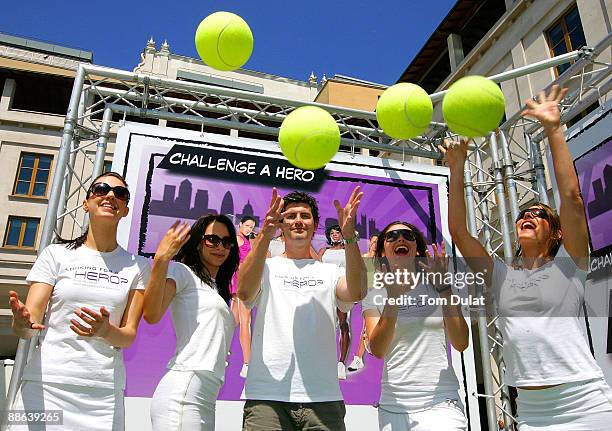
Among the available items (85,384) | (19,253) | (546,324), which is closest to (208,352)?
(85,384)

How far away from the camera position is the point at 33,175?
19.8 metres

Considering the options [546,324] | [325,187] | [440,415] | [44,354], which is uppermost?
[325,187]

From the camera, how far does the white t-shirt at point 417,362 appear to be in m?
2.53

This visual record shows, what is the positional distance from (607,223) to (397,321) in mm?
3151

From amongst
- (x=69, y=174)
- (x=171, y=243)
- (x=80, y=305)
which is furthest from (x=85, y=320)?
(x=69, y=174)

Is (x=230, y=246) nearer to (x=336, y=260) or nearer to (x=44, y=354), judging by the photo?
(x=44, y=354)

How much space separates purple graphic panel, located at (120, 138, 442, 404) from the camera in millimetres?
4586

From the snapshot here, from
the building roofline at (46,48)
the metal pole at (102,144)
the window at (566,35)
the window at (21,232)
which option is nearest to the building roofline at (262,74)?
the building roofline at (46,48)

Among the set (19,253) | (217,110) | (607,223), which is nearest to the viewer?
(607,223)

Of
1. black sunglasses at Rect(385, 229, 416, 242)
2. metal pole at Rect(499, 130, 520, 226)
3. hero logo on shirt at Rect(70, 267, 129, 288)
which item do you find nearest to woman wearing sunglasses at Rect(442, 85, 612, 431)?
black sunglasses at Rect(385, 229, 416, 242)

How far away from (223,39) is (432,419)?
316cm

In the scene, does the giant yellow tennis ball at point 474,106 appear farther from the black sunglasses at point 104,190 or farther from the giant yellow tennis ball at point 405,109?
the black sunglasses at point 104,190

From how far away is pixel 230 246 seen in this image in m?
3.01

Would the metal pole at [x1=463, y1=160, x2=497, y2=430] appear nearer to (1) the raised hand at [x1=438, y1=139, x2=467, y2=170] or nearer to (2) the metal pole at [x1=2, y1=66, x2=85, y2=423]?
(1) the raised hand at [x1=438, y1=139, x2=467, y2=170]
